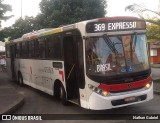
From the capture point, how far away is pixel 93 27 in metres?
9.89

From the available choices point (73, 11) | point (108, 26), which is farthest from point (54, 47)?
point (73, 11)

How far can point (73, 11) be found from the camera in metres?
27.7

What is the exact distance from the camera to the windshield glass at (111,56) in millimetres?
9664

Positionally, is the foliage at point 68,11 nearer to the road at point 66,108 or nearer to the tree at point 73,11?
the tree at point 73,11

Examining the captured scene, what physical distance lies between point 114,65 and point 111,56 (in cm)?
28

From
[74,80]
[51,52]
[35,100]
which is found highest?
[51,52]

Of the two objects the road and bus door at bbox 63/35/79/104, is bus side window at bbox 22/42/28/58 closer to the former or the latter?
the road

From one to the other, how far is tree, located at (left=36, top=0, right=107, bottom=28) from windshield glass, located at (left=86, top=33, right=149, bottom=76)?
1703 cm

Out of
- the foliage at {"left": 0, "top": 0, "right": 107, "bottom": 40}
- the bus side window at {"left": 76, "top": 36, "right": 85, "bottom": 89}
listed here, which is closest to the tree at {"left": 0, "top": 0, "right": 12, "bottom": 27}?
the foliage at {"left": 0, "top": 0, "right": 107, "bottom": 40}

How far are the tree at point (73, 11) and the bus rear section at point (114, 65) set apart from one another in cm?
1686

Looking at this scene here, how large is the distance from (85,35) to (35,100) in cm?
546

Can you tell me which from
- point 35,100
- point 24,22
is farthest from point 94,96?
point 24,22

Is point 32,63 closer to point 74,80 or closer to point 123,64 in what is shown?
point 74,80

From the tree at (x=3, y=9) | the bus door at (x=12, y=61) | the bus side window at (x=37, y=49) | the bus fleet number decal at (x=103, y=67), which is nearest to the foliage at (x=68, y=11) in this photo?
the bus door at (x=12, y=61)
